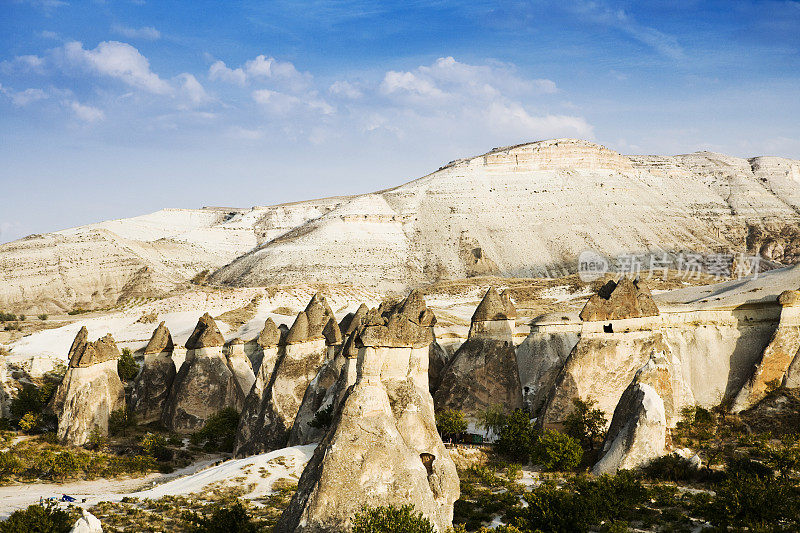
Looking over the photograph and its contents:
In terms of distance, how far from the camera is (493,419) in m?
24.4

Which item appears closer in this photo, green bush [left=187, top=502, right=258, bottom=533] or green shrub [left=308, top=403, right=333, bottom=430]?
green bush [left=187, top=502, right=258, bottom=533]

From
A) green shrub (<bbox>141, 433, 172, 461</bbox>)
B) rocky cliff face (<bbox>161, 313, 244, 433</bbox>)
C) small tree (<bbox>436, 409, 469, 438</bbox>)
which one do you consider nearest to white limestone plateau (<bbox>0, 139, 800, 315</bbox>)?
rocky cliff face (<bbox>161, 313, 244, 433</bbox>)

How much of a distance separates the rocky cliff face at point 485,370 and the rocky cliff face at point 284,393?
18.1ft

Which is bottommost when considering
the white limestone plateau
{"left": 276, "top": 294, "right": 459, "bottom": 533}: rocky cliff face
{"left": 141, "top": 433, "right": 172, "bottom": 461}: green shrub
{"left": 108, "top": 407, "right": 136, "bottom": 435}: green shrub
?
{"left": 141, "top": 433, "right": 172, "bottom": 461}: green shrub

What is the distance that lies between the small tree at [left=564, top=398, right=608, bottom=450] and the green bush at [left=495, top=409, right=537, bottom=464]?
1.34 metres

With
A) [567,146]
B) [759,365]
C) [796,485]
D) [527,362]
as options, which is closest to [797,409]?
[759,365]

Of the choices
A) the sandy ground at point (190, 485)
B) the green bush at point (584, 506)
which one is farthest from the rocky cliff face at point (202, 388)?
the green bush at point (584, 506)

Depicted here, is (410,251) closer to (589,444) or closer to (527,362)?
(527,362)

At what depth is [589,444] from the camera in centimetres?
2095

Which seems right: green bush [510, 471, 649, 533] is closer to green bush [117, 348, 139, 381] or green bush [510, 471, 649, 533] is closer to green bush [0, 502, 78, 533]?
green bush [0, 502, 78, 533]

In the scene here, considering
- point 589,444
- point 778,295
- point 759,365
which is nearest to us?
point 589,444

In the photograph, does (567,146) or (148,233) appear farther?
(148,233)

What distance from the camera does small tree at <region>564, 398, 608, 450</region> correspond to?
68.5 ft

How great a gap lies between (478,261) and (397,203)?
28.3 meters
